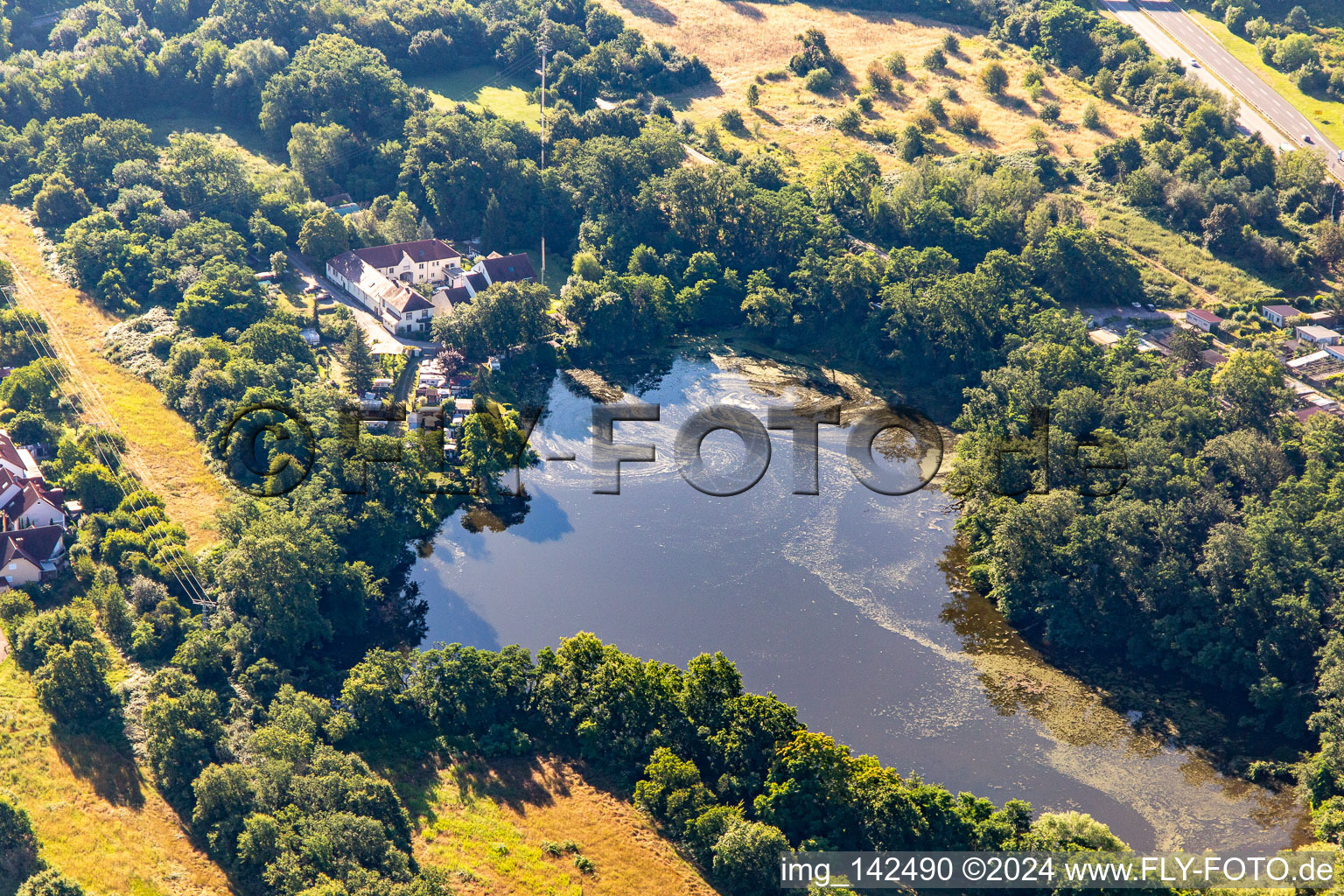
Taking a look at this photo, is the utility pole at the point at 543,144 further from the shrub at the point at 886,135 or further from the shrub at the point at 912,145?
the shrub at the point at 912,145

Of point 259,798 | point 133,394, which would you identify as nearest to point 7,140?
point 133,394

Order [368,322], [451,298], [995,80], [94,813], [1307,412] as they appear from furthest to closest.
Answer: [995,80] < [451,298] < [368,322] < [1307,412] < [94,813]

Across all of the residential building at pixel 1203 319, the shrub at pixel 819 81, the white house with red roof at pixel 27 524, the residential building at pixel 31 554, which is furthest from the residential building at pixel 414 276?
the residential building at pixel 1203 319

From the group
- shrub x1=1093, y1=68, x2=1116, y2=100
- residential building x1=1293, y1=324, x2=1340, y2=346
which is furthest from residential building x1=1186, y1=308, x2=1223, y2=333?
shrub x1=1093, y1=68, x2=1116, y2=100

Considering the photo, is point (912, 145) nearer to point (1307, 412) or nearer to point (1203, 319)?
point (1203, 319)

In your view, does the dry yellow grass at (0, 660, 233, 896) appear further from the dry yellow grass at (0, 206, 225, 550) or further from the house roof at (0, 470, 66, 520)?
the dry yellow grass at (0, 206, 225, 550)

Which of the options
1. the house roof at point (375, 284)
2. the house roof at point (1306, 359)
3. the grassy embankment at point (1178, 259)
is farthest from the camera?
the grassy embankment at point (1178, 259)

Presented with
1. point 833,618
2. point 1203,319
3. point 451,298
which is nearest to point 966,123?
point 1203,319
